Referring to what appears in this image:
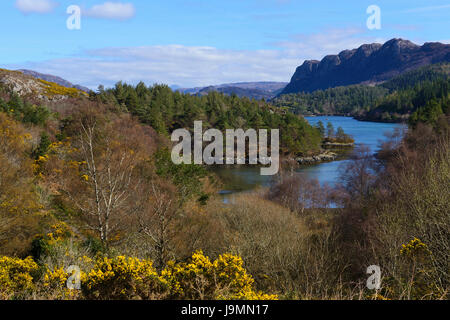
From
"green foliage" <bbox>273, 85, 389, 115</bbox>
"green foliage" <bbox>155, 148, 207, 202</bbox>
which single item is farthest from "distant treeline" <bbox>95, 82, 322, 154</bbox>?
"green foliage" <bbox>273, 85, 389, 115</bbox>

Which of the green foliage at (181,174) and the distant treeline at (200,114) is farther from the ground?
the distant treeline at (200,114)

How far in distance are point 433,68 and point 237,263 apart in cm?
21860

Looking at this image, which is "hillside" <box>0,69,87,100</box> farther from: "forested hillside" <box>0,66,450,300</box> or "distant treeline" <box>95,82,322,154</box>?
"forested hillside" <box>0,66,450,300</box>

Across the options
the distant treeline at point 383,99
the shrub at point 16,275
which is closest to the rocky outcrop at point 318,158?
the shrub at point 16,275

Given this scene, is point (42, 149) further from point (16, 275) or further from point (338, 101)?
point (338, 101)

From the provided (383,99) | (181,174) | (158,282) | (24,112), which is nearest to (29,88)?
(24,112)

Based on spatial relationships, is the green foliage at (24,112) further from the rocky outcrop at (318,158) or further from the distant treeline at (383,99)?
the distant treeline at (383,99)

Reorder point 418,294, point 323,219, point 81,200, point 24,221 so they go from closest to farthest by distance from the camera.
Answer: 1. point 418,294
2. point 24,221
3. point 81,200
4. point 323,219

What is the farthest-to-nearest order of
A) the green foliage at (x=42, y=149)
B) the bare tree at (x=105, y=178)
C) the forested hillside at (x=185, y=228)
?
the green foliage at (x=42, y=149) < the bare tree at (x=105, y=178) < the forested hillside at (x=185, y=228)

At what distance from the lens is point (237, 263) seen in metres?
6.70

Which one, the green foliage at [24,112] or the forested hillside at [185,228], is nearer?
the forested hillside at [185,228]
